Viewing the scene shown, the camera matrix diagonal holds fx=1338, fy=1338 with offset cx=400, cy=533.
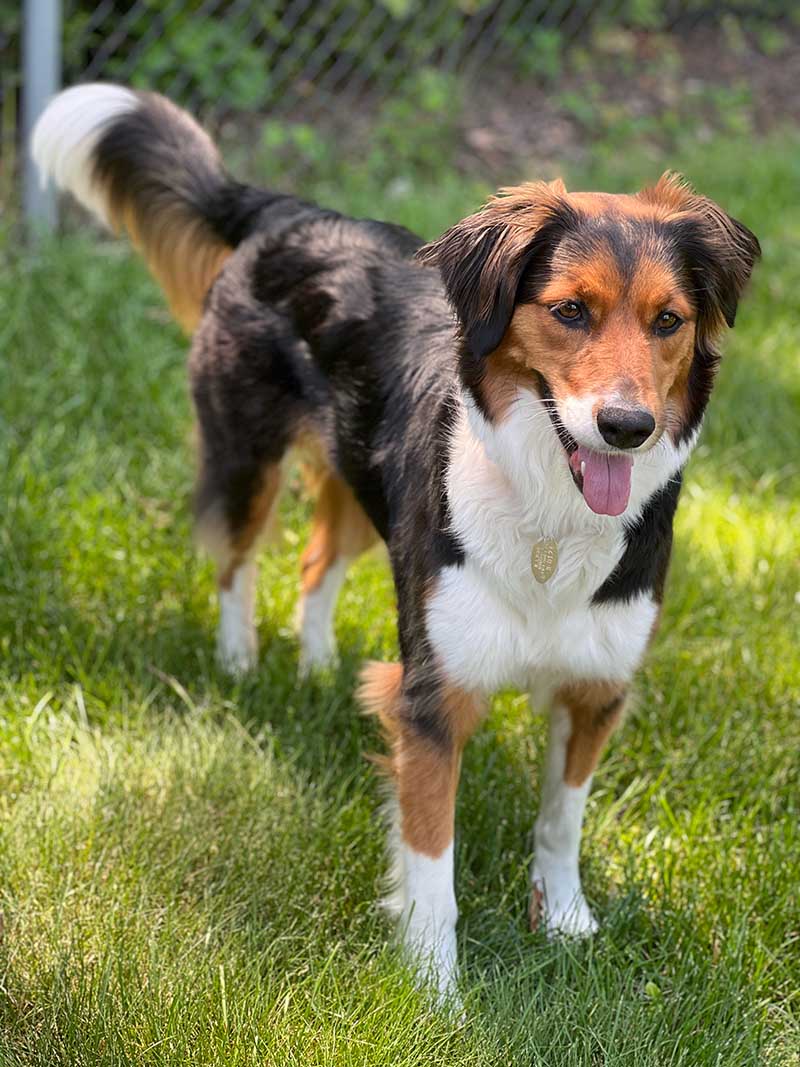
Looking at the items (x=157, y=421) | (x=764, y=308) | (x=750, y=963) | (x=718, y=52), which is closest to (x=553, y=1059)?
(x=750, y=963)

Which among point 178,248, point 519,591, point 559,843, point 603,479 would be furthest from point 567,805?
point 178,248

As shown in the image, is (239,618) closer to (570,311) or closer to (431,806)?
(431,806)

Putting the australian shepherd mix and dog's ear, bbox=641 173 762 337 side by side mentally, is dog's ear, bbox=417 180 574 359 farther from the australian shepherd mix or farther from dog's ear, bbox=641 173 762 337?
dog's ear, bbox=641 173 762 337

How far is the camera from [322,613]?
3.89 m

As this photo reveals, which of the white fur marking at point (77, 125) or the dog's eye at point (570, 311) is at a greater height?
the dog's eye at point (570, 311)

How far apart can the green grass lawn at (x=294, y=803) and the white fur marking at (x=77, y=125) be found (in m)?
0.94

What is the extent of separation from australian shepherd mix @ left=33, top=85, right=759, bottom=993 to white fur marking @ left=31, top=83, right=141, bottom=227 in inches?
19.5

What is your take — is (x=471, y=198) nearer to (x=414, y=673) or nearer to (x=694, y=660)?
(x=694, y=660)

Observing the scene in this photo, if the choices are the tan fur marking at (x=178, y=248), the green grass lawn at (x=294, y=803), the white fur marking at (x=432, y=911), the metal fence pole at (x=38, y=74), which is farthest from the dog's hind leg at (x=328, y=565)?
the metal fence pole at (x=38, y=74)

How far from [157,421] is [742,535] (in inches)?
79.2

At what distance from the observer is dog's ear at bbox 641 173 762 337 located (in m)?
2.55

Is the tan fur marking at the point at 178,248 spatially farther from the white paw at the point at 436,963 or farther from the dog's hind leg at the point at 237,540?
the white paw at the point at 436,963

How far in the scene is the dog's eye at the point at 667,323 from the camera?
244 centimetres

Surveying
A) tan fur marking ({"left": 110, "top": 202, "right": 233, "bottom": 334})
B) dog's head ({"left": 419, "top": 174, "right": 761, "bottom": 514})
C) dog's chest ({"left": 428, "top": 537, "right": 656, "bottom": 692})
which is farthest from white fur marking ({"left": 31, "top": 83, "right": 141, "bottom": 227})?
dog's chest ({"left": 428, "top": 537, "right": 656, "bottom": 692})
